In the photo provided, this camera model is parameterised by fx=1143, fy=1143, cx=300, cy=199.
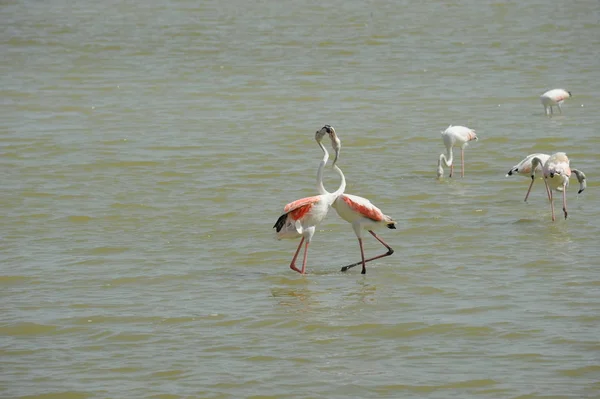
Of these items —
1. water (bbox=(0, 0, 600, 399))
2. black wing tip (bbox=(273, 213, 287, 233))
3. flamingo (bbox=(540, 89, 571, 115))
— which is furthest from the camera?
flamingo (bbox=(540, 89, 571, 115))

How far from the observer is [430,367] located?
7.06 meters

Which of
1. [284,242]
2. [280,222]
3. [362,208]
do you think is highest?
[362,208]

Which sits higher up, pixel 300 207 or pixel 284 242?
pixel 300 207

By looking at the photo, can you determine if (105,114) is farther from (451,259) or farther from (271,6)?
(271,6)

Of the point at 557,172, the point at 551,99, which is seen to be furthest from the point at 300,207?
the point at 551,99

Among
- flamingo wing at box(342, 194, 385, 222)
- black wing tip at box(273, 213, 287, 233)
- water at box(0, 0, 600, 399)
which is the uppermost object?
flamingo wing at box(342, 194, 385, 222)

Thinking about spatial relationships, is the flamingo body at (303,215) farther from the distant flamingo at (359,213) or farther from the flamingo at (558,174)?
the flamingo at (558,174)

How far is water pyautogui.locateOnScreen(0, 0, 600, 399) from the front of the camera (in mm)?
7168

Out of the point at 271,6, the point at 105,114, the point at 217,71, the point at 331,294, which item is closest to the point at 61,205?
the point at 331,294

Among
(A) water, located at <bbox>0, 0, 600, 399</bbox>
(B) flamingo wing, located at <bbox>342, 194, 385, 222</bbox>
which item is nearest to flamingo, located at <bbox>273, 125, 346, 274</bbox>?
(B) flamingo wing, located at <bbox>342, 194, 385, 222</bbox>

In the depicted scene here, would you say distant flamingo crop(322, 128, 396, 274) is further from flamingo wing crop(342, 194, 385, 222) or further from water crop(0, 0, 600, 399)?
water crop(0, 0, 600, 399)

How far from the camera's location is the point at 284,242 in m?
10.5

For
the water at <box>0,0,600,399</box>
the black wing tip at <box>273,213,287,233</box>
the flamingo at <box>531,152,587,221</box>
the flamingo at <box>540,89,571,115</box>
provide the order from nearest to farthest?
1. the water at <box>0,0,600,399</box>
2. the black wing tip at <box>273,213,287,233</box>
3. the flamingo at <box>531,152,587,221</box>
4. the flamingo at <box>540,89,571,115</box>

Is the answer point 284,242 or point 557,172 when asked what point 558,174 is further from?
point 284,242
